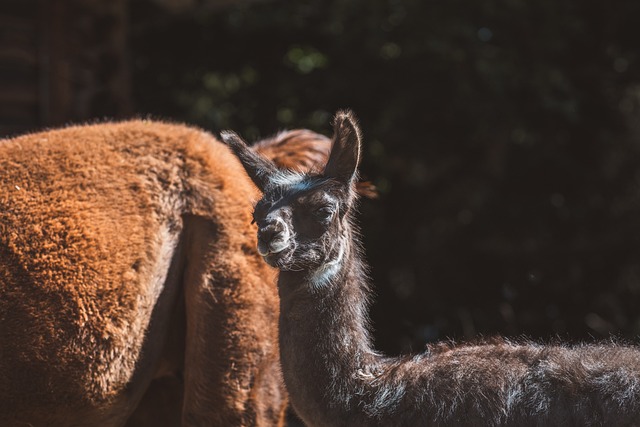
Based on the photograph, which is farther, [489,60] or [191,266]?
[489,60]

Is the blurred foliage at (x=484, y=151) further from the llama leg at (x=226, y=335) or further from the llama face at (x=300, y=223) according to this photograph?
the llama face at (x=300, y=223)

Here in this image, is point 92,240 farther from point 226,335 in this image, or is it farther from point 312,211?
point 312,211

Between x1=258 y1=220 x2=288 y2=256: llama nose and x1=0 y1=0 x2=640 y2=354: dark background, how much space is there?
488 centimetres

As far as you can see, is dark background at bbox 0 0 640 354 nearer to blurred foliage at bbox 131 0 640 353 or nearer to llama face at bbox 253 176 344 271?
blurred foliage at bbox 131 0 640 353

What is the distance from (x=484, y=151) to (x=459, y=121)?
19.5 inches

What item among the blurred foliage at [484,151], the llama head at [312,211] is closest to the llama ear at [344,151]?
the llama head at [312,211]

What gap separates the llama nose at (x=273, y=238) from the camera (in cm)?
261

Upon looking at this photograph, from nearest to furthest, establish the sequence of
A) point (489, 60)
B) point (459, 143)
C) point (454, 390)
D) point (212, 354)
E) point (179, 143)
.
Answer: point (454, 390) < point (212, 354) < point (179, 143) < point (489, 60) < point (459, 143)

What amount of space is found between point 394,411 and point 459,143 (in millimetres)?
5752

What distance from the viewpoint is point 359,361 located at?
2820 millimetres

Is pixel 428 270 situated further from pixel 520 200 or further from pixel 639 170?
pixel 639 170

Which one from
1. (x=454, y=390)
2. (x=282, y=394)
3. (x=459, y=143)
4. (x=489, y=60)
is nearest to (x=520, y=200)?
(x=459, y=143)

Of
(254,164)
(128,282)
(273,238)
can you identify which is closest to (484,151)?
(128,282)

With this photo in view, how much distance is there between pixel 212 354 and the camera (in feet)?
12.5
